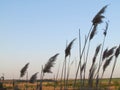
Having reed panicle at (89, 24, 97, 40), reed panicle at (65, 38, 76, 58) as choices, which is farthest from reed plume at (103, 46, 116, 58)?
reed panicle at (65, 38, 76, 58)

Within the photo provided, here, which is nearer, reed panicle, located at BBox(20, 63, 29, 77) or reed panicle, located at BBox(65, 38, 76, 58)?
reed panicle, located at BBox(65, 38, 76, 58)

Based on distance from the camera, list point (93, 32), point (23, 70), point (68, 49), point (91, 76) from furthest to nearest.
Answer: point (23, 70) → point (91, 76) → point (68, 49) → point (93, 32)

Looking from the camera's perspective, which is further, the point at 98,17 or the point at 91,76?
the point at 91,76

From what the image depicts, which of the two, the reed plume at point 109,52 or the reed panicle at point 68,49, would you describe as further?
the reed plume at point 109,52

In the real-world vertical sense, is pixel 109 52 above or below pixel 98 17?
below

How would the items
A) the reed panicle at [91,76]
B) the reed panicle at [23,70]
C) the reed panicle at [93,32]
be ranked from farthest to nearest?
the reed panicle at [23,70] < the reed panicle at [91,76] < the reed panicle at [93,32]

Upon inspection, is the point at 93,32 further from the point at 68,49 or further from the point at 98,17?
the point at 68,49

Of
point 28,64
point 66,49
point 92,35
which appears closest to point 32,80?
point 28,64

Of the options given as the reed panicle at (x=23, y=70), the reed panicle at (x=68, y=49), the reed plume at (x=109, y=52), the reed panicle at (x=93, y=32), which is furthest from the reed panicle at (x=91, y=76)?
the reed panicle at (x=23, y=70)

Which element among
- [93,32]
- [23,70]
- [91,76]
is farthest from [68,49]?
[23,70]

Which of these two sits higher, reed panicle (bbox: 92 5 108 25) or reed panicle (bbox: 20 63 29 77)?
reed panicle (bbox: 92 5 108 25)

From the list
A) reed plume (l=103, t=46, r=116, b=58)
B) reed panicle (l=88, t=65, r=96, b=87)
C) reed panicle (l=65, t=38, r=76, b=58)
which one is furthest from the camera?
reed panicle (l=88, t=65, r=96, b=87)

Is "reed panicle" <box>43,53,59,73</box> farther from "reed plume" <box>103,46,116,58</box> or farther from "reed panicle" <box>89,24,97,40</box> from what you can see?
"reed plume" <box>103,46,116,58</box>

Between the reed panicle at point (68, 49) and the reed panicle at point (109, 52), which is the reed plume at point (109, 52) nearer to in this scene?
the reed panicle at point (109, 52)
